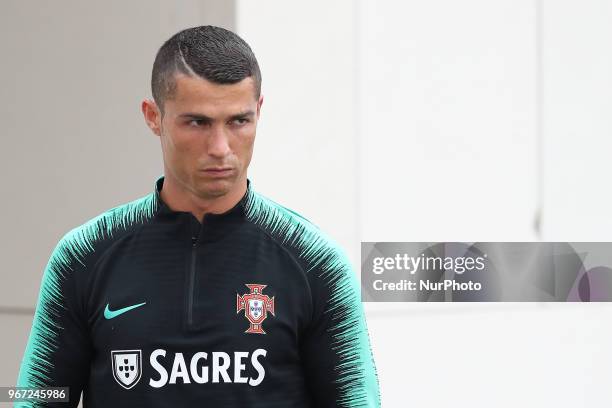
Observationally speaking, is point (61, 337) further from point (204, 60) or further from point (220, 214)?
point (204, 60)

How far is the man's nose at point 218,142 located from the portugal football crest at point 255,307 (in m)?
0.37

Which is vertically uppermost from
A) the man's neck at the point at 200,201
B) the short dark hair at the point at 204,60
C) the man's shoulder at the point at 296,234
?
the short dark hair at the point at 204,60

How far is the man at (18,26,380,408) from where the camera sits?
6.99ft

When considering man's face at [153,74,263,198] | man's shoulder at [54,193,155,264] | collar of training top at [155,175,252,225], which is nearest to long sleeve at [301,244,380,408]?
collar of training top at [155,175,252,225]

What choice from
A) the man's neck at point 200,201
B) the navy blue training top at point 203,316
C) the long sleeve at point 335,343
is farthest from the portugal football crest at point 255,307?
the man's neck at point 200,201

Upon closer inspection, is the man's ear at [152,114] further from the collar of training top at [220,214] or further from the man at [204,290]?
the collar of training top at [220,214]

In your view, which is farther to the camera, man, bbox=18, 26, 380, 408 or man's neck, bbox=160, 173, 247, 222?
man's neck, bbox=160, 173, 247, 222

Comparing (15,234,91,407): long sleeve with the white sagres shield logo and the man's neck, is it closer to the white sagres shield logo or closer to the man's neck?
the white sagres shield logo

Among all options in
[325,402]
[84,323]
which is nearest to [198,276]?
[84,323]

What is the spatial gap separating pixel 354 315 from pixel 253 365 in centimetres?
29

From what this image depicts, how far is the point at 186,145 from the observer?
2.12 m

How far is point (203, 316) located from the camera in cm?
220

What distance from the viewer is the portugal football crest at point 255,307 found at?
2.20 m

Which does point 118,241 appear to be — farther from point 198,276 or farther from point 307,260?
point 307,260
